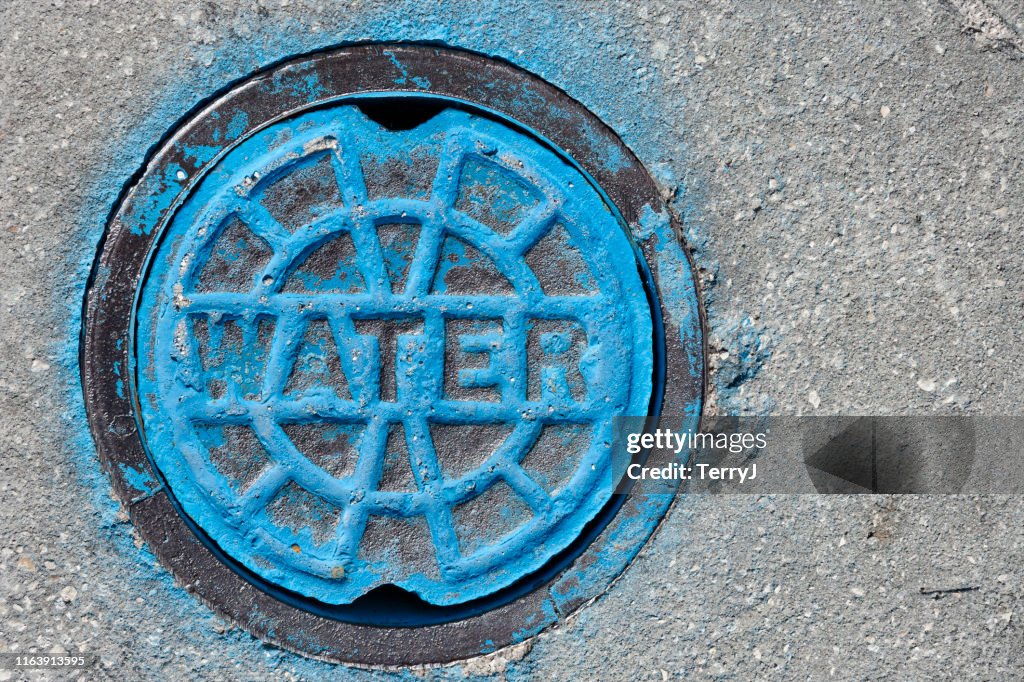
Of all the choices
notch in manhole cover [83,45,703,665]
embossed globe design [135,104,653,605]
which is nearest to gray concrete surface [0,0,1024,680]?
notch in manhole cover [83,45,703,665]

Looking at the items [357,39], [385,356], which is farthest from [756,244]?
[357,39]

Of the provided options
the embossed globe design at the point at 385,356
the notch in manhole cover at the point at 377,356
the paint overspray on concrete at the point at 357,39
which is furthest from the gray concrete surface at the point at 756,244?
the embossed globe design at the point at 385,356

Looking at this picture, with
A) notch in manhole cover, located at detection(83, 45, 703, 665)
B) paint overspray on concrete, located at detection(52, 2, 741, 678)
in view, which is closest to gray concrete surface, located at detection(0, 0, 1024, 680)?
paint overspray on concrete, located at detection(52, 2, 741, 678)

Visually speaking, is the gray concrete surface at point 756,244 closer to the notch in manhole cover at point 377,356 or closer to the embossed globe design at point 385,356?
the notch in manhole cover at point 377,356

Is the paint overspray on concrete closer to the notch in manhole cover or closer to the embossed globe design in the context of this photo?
the notch in manhole cover

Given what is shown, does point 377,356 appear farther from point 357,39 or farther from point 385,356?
point 357,39

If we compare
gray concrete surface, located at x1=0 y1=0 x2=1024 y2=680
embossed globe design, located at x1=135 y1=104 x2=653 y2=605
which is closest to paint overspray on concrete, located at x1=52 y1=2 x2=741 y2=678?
gray concrete surface, located at x1=0 y1=0 x2=1024 y2=680

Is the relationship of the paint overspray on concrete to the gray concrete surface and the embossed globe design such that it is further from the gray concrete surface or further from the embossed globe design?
the embossed globe design
